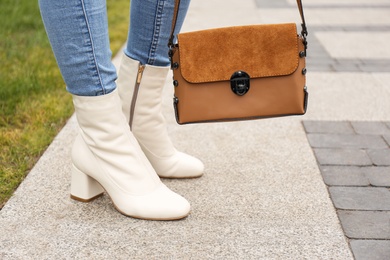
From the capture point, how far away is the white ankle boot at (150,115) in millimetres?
2014

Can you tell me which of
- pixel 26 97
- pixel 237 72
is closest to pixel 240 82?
pixel 237 72

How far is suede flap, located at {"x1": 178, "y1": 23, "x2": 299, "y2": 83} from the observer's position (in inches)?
73.6

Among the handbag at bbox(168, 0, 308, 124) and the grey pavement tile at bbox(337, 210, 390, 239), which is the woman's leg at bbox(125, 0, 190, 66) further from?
the grey pavement tile at bbox(337, 210, 390, 239)

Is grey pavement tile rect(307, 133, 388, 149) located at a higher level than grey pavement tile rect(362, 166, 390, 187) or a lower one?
lower

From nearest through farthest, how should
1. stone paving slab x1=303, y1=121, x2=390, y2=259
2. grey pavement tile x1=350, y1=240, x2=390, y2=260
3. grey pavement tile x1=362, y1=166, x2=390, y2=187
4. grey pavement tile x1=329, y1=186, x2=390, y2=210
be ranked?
1. grey pavement tile x1=350, y1=240, x2=390, y2=260
2. stone paving slab x1=303, y1=121, x2=390, y2=259
3. grey pavement tile x1=329, y1=186, x2=390, y2=210
4. grey pavement tile x1=362, y1=166, x2=390, y2=187

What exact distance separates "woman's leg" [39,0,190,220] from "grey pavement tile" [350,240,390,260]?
525 millimetres

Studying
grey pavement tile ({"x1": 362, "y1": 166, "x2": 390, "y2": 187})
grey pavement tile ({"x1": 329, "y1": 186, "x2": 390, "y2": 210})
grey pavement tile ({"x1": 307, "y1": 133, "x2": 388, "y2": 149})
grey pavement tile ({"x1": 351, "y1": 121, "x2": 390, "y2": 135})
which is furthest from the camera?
grey pavement tile ({"x1": 351, "y1": 121, "x2": 390, "y2": 135})

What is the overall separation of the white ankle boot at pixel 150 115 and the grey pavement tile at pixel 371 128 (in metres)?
0.95

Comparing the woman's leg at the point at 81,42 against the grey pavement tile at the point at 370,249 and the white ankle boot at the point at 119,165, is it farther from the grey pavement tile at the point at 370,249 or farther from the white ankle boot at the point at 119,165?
the grey pavement tile at the point at 370,249

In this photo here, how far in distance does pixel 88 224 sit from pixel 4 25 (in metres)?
3.48

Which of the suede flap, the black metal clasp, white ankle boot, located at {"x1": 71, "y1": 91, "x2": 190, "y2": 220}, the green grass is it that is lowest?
the green grass

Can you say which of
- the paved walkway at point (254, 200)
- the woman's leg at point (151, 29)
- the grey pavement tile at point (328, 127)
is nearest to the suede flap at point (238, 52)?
the woman's leg at point (151, 29)

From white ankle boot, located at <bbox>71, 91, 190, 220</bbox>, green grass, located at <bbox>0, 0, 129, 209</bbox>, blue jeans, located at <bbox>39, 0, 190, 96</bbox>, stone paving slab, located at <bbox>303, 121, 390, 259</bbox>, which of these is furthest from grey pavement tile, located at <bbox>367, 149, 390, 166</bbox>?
green grass, located at <bbox>0, 0, 129, 209</bbox>

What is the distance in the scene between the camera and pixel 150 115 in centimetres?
208
